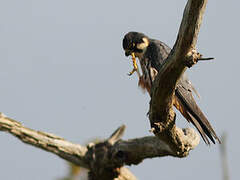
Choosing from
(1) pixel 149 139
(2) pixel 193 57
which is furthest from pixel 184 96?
(2) pixel 193 57

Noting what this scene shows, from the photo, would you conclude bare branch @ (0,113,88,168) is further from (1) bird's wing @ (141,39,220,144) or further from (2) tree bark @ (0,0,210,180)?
(1) bird's wing @ (141,39,220,144)

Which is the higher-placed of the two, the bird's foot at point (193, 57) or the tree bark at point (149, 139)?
the bird's foot at point (193, 57)

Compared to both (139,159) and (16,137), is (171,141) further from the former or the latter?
(16,137)

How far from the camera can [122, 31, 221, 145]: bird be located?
496cm

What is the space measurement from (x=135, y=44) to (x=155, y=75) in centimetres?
73

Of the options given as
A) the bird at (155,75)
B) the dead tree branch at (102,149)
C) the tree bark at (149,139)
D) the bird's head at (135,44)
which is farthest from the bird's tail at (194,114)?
the bird's head at (135,44)

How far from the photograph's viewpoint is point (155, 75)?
580 centimetres

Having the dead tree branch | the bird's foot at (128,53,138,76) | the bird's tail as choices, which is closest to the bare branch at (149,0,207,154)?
the bird's tail

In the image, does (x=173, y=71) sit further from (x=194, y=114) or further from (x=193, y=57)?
(x=194, y=114)

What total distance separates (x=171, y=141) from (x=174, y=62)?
54.0 inches

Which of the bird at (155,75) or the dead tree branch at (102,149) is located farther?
the dead tree branch at (102,149)

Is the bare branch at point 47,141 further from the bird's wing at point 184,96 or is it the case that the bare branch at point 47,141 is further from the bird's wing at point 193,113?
the bird's wing at point 193,113

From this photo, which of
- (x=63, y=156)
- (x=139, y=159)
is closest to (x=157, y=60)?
(x=139, y=159)

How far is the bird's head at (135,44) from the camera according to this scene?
20.6ft
